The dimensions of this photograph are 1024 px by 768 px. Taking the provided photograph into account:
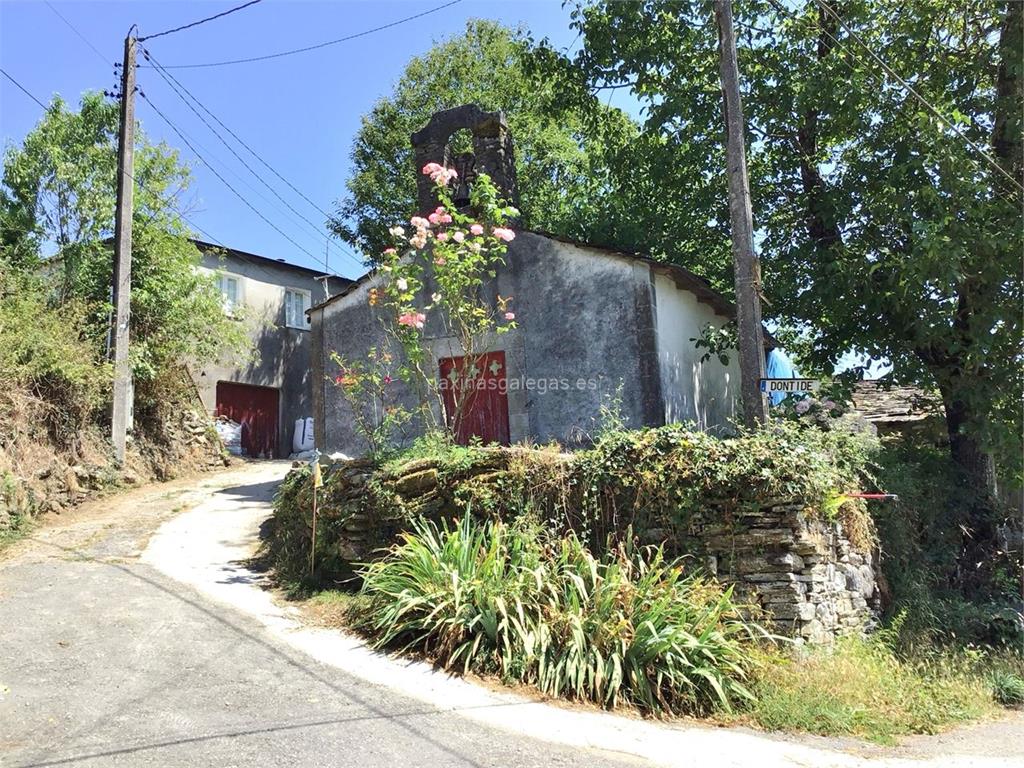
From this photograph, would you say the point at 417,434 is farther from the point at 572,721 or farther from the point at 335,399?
the point at 572,721

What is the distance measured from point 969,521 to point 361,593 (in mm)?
8774

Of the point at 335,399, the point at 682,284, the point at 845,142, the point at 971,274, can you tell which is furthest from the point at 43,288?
the point at 971,274

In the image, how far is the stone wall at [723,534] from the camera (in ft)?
23.9

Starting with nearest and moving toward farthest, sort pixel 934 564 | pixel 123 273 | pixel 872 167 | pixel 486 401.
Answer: pixel 934 564
pixel 872 167
pixel 486 401
pixel 123 273

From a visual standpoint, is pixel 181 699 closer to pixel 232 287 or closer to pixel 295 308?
pixel 232 287

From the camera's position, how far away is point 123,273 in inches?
547

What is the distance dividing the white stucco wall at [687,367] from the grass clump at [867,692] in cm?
371

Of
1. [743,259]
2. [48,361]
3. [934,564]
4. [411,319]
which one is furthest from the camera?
[48,361]

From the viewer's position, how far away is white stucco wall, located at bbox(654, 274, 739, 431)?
36.1 feet

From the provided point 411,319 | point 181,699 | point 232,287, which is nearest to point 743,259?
point 411,319

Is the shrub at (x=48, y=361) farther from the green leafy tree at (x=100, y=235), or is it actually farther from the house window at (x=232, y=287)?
the house window at (x=232, y=287)

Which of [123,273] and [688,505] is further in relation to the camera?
[123,273]

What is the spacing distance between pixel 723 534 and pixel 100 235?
13594 millimetres

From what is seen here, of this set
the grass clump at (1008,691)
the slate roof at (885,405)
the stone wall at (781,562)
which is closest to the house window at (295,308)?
the slate roof at (885,405)
